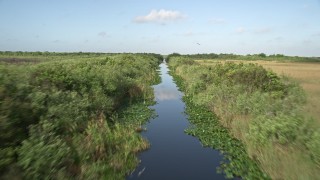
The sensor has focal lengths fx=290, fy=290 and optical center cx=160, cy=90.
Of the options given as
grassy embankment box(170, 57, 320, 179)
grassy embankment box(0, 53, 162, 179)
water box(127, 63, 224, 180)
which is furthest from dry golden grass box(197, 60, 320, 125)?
grassy embankment box(0, 53, 162, 179)

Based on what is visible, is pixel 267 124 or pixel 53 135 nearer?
pixel 53 135

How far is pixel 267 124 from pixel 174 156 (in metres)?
4.50

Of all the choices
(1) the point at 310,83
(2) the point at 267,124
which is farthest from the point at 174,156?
(1) the point at 310,83

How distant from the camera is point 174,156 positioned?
1318cm

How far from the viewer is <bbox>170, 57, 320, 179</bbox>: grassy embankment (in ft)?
28.1

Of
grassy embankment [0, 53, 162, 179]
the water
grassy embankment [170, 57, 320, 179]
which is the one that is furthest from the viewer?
the water

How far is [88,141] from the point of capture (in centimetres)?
1052

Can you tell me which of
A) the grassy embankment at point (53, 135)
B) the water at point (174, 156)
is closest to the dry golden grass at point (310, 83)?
the water at point (174, 156)

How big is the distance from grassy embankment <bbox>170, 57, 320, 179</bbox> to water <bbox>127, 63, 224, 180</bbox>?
0.81m

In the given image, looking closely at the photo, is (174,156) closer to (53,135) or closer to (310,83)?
(53,135)

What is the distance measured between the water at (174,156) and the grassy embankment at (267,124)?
2.65 ft

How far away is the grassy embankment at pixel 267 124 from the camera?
8.57 meters

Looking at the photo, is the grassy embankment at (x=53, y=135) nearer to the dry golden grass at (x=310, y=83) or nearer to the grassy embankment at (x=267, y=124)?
the grassy embankment at (x=267, y=124)

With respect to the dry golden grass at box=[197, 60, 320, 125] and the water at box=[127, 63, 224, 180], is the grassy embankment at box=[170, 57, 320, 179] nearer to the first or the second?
the dry golden grass at box=[197, 60, 320, 125]
